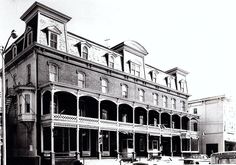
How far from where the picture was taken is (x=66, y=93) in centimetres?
2392

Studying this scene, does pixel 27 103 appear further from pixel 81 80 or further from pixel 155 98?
pixel 155 98

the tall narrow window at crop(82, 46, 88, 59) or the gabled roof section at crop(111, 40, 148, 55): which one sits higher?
the gabled roof section at crop(111, 40, 148, 55)

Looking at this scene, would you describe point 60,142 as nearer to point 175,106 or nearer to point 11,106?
point 11,106

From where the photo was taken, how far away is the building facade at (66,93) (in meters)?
22.1

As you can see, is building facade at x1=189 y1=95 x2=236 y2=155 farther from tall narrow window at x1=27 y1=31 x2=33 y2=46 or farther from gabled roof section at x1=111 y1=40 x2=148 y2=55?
tall narrow window at x1=27 y1=31 x2=33 y2=46

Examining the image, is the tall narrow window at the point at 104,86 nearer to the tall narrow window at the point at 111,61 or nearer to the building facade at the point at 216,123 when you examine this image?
the tall narrow window at the point at 111,61

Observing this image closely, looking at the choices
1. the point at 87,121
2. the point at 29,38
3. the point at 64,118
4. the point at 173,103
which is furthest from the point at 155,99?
the point at 29,38

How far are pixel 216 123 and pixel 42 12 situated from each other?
1155 inches

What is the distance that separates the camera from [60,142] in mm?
23656

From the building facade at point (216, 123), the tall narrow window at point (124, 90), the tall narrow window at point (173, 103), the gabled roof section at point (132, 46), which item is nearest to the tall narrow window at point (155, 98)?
the tall narrow window at point (173, 103)

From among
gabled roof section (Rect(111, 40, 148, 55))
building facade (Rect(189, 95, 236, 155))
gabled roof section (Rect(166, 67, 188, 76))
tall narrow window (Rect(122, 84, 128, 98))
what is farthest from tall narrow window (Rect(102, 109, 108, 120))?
building facade (Rect(189, 95, 236, 155))

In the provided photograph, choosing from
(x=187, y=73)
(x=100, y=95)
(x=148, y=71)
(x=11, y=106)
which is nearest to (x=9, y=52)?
(x=11, y=106)

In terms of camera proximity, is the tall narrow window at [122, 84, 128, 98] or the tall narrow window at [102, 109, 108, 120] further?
the tall narrow window at [122, 84, 128, 98]

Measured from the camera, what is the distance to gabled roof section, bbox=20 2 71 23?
22.9 m
